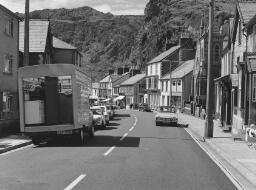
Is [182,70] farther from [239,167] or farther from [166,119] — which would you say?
[239,167]

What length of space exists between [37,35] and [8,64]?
11.8 meters

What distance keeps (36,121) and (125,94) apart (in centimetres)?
9681

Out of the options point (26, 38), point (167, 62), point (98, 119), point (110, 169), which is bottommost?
point (110, 169)

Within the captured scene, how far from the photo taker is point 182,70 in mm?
83812

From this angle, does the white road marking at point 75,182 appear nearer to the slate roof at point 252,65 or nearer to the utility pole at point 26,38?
the utility pole at point 26,38

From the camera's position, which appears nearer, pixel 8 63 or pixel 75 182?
pixel 75 182

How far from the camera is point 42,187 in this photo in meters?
9.80

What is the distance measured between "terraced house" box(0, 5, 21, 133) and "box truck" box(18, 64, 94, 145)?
24.9 feet

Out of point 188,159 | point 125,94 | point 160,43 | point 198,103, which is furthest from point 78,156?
point 160,43

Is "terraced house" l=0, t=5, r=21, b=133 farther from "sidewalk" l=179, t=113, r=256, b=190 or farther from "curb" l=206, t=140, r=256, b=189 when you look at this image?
"curb" l=206, t=140, r=256, b=189

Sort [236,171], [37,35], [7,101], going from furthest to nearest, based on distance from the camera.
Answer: [37,35] < [7,101] < [236,171]

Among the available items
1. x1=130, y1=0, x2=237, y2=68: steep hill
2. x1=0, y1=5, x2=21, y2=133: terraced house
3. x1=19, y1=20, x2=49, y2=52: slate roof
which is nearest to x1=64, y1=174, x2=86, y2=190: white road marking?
A: x1=0, y1=5, x2=21, y2=133: terraced house

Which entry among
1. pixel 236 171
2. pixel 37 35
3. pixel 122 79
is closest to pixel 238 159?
pixel 236 171

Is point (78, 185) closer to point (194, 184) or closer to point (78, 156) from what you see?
point (194, 184)
